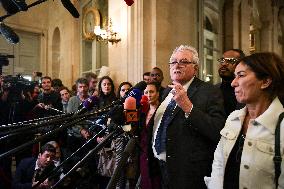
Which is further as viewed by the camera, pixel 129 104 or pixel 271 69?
pixel 271 69

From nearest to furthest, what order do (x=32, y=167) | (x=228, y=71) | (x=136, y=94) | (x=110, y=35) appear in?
(x=136, y=94), (x=228, y=71), (x=32, y=167), (x=110, y=35)

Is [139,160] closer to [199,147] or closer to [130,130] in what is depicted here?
[199,147]

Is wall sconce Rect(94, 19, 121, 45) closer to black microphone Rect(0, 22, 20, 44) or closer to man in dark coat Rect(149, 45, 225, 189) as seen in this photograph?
black microphone Rect(0, 22, 20, 44)

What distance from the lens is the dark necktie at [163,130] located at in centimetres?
236

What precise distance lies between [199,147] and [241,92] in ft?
2.00

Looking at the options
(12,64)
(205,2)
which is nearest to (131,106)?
(205,2)

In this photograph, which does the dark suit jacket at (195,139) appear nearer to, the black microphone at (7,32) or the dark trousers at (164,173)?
the dark trousers at (164,173)

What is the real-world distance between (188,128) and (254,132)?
0.65 meters

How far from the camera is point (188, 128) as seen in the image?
88.5 inches

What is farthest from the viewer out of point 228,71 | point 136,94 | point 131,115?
point 228,71

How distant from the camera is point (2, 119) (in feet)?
14.7

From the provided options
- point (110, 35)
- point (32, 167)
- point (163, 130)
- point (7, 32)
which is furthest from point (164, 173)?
point (110, 35)

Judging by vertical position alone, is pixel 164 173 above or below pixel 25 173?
above

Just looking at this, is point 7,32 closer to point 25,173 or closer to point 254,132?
point 254,132
